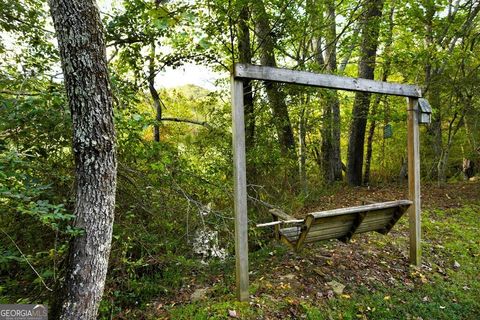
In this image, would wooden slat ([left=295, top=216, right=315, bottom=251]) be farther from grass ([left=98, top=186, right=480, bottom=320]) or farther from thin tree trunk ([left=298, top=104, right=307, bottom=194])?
thin tree trunk ([left=298, top=104, right=307, bottom=194])

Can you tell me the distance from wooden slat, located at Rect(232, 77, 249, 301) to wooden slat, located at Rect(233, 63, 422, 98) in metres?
0.15

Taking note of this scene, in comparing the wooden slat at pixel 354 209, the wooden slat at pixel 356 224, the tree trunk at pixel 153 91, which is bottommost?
the wooden slat at pixel 356 224

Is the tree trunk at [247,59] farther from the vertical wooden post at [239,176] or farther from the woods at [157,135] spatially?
the vertical wooden post at [239,176]

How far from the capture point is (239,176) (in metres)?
3.00

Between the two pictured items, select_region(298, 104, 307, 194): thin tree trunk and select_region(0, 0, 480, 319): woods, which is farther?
select_region(298, 104, 307, 194): thin tree trunk

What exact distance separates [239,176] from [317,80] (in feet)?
4.50

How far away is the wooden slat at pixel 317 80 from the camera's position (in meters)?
2.92

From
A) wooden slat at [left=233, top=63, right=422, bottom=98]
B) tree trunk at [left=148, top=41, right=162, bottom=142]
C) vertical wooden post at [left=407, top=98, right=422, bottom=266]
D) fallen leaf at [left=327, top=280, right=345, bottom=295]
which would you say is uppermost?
tree trunk at [left=148, top=41, right=162, bottom=142]

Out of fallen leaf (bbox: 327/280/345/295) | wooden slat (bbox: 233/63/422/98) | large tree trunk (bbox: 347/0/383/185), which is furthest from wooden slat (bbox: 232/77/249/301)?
large tree trunk (bbox: 347/0/383/185)

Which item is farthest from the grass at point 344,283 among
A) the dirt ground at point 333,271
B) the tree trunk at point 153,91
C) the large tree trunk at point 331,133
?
the tree trunk at point 153,91

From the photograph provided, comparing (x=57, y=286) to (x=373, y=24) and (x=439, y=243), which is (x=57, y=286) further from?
(x=373, y=24)

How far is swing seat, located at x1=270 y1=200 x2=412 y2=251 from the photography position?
11.0 feet

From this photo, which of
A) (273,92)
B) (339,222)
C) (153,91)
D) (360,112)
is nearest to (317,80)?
(339,222)

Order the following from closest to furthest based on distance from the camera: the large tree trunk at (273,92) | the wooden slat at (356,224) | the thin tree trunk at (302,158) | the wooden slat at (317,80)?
the wooden slat at (317,80) → the wooden slat at (356,224) → the large tree trunk at (273,92) → the thin tree trunk at (302,158)
